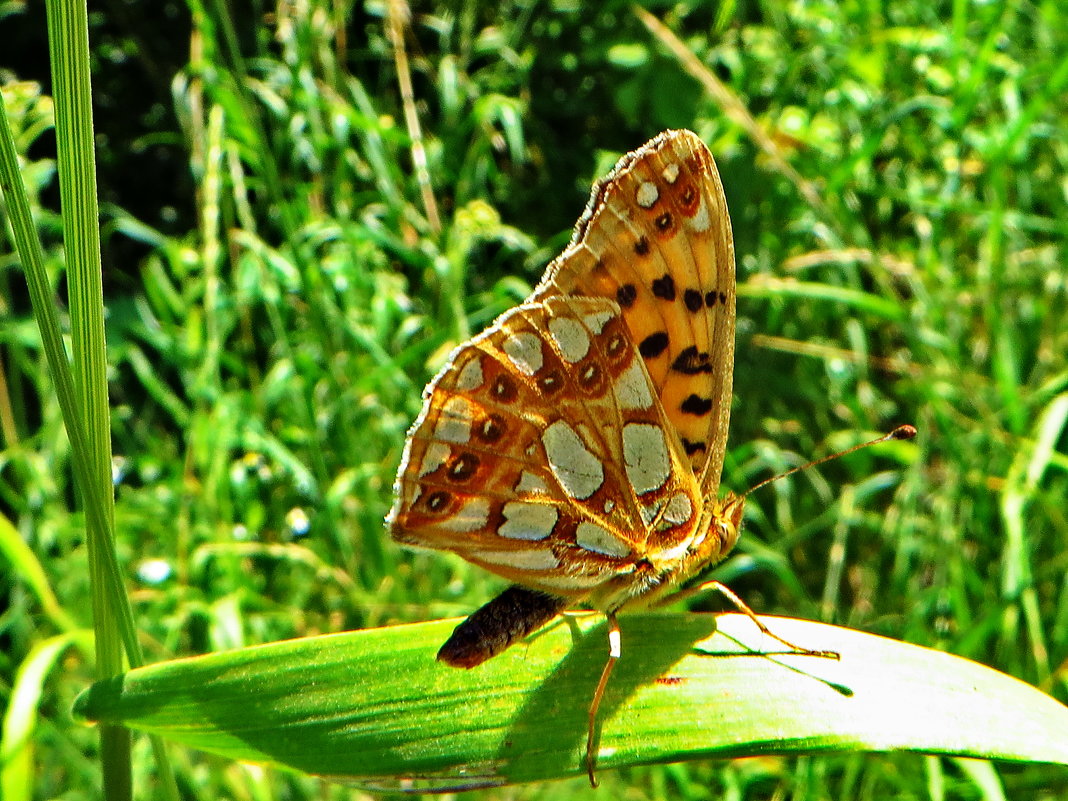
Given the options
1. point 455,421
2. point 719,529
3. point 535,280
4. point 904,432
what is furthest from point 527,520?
point 535,280

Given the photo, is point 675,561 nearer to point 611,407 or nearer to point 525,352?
point 611,407

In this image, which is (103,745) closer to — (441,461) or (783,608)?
(441,461)

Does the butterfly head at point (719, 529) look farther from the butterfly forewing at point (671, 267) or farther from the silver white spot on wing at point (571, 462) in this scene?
the silver white spot on wing at point (571, 462)

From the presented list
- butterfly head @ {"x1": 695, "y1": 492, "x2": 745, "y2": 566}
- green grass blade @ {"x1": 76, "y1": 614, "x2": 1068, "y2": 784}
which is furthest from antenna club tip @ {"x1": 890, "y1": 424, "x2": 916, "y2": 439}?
green grass blade @ {"x1": 76, "y1": 614, "x2": 1068, "y2": 784}

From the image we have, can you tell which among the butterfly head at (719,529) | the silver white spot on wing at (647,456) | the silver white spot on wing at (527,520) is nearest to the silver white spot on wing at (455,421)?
the silver white spot on wing at (527,520)

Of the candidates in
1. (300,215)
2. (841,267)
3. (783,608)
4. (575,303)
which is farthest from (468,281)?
(575,303)

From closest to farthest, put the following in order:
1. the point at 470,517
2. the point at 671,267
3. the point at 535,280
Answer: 1. the point at 470,517
2. the point at 671,267
3. the point at 535,280

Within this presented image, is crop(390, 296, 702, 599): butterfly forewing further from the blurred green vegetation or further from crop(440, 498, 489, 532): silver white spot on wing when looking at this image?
the blurred green vegetation
